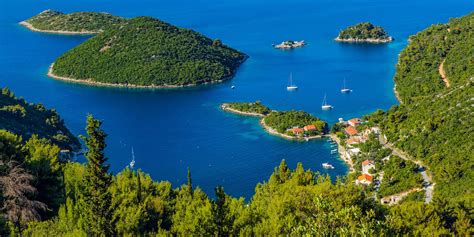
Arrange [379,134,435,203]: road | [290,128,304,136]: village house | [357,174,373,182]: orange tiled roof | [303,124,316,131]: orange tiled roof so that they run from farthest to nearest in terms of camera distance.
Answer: [303,124,316,131]: orange tiled roof, [290,128,304,136]: village house, [357,174,373,182]: orange tiled roof, [379,134,435,203]: road

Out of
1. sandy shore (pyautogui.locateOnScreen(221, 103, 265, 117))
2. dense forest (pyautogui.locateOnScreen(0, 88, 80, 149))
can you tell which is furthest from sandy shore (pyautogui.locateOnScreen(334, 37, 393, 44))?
dense forest (pyautogui.locateOnScreen(0, 88, 80, 149))

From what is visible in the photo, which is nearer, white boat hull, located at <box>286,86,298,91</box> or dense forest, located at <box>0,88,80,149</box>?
dense forest, located at <box>0,88,80,149</box>

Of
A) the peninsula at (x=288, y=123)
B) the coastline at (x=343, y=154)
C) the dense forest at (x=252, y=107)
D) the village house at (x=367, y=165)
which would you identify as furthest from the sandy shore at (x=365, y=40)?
the village house at (x=367, y=165)

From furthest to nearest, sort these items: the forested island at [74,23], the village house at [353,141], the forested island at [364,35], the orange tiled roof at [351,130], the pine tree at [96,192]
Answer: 1. the forested island at [74,23]
2. the forested island at [364,35]
3. the orange tiled roof at [351,130]
4. the village house at [353,141]
5. the pine tree at [96,192]

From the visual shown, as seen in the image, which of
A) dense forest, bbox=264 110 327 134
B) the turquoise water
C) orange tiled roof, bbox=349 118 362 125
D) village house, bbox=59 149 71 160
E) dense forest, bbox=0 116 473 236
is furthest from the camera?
orange tiled roof, bbox=349 118 362 125

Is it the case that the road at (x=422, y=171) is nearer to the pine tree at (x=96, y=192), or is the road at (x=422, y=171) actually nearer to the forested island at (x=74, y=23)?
the pine tree at (x=96, y=192)

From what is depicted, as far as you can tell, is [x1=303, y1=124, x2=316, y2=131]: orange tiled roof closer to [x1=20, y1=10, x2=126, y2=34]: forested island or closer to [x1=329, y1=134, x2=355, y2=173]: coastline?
[x1=329, y1=134, x2=355, y2=173]: coastline
